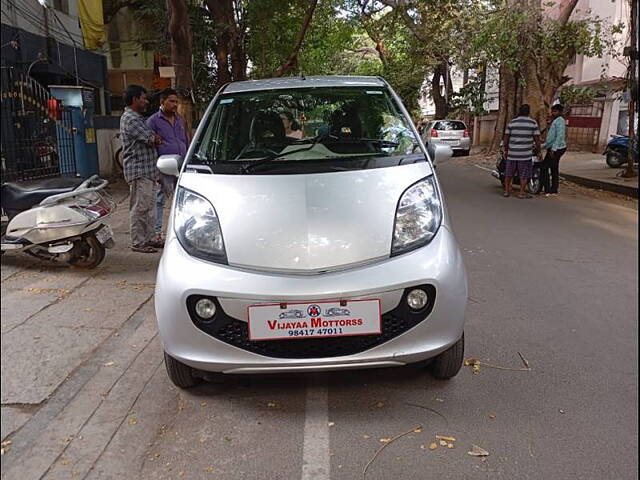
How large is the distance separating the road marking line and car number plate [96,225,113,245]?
2795 millimetres

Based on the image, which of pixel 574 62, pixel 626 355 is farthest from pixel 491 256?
pixel 574 62

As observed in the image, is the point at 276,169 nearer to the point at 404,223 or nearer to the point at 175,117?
the point at 404,223

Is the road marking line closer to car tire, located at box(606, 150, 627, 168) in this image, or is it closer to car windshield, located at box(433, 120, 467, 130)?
car tire, located at box(606, 150, 627, 168)

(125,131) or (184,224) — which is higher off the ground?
(125,131)

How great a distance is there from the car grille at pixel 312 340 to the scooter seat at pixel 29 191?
86cm

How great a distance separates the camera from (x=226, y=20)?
11977 mm

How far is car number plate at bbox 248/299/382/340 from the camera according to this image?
2.40 m

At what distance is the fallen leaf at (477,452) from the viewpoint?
7.59 ft

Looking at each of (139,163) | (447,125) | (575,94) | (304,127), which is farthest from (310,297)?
(447,125)

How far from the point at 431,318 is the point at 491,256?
9.83 ft

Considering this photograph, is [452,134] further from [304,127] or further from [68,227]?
[304,127]

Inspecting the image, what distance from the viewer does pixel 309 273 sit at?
2.41 m

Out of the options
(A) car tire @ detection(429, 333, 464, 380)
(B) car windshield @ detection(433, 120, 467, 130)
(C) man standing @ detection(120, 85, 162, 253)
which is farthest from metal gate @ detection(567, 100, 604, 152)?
(A) car tire @ detection(429, 333, 464, 380)

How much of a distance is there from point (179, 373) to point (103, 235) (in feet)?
8.48
